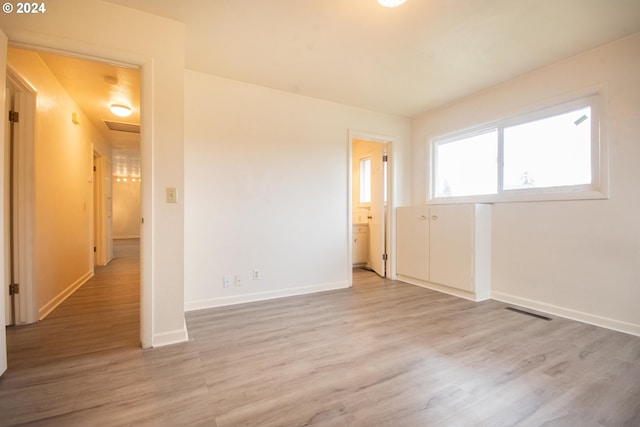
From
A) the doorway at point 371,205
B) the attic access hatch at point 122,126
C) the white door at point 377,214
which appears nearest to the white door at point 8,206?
the attic access hatch at point 122,126

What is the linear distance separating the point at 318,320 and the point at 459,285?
189 centimetres

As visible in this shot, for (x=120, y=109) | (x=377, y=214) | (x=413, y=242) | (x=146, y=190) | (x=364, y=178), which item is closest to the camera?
(x=146, y=190)

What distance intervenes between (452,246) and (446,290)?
61cm

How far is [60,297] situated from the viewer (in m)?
3.20

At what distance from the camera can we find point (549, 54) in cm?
264

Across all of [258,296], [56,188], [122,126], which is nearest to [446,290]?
[258,296]

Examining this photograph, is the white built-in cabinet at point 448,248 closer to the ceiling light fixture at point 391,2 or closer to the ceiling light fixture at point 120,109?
the ceiling light fixture at point 391,2

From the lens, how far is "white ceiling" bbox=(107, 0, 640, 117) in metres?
2.04

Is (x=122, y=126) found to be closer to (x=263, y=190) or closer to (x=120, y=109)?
(x=120, y=109)

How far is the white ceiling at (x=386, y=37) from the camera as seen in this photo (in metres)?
2.04

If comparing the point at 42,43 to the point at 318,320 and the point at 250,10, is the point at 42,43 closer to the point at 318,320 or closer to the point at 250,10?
the point at 250,10

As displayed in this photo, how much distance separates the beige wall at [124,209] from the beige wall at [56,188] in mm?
6806

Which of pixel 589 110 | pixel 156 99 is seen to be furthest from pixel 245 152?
pixel 589 110

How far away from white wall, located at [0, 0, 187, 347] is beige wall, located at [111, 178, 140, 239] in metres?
10.0
